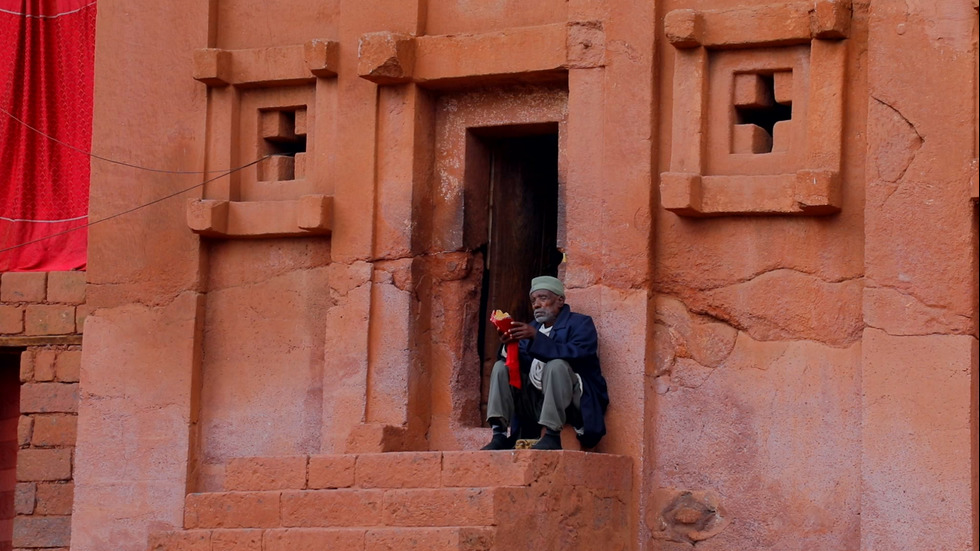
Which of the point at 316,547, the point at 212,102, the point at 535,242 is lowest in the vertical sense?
the point at 316,547

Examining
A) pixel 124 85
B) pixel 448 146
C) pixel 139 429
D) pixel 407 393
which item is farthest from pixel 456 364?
pixel 124 85

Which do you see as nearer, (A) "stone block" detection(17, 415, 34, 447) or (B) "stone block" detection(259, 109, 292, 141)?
(B) "stone block" detection(259, 109, 292, 141)

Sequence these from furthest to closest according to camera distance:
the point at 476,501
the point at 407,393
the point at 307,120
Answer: the point at 307,120
the point at 407,393
the point at 476,501

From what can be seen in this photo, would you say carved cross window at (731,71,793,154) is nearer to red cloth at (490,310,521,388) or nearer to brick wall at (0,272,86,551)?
red cloth at (490,310,521,388)

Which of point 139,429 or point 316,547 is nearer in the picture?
point 316,547

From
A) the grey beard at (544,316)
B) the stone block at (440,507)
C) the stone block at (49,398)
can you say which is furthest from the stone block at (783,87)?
the stone block at (49,398)

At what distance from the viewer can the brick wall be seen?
1246 cm

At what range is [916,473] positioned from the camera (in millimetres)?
9016

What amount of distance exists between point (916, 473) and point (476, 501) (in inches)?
91.3

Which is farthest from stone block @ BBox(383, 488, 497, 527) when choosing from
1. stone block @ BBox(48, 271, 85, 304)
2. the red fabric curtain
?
the red fabric curtain

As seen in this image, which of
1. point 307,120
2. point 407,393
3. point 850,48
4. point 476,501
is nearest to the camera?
point 476,501

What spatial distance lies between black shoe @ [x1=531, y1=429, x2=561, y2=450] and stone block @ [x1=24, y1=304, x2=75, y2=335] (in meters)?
4.45

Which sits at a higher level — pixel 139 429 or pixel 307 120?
pixel 307 120

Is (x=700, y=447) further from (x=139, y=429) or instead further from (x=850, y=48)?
(x=139, y=429)
